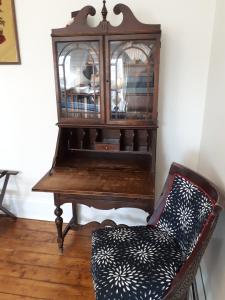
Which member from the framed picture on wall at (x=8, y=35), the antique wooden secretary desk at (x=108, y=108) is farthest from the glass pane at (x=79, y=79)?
the framed picture on wall at (x=8, y=35)

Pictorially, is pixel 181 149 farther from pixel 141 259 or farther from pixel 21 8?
pixel 21 8

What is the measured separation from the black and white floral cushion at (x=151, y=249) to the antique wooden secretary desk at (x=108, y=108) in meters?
0.19

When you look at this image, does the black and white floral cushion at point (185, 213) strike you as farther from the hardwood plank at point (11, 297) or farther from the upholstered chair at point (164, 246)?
the hardwood plank at point (11, 297)

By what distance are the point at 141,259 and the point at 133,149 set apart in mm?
863

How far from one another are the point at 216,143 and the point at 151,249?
71 cm

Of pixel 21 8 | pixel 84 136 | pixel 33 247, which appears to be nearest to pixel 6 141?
pixel 84 136

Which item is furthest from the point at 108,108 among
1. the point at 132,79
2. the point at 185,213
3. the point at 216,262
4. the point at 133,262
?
the point at 216,262

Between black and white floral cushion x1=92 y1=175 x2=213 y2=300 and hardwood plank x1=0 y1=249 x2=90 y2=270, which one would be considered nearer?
black and white floral cushion x1=92 y1=175 x2=213 y2=300

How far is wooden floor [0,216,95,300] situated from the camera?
63.0 inches

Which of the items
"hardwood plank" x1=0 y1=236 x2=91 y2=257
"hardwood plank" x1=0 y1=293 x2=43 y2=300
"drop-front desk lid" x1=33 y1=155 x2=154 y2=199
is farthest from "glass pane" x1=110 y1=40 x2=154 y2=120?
"hardwood plank" x1=0 y1=293 x2=43 y2=300

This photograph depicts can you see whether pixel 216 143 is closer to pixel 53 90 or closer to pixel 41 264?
pixel 53 90

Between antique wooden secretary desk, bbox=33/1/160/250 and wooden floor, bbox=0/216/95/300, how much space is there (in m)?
0.17

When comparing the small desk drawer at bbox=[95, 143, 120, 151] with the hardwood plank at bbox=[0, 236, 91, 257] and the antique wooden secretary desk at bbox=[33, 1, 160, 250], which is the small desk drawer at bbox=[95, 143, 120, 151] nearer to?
the antique wooden secretary desk at bbox=[33, 1, 160, 250]

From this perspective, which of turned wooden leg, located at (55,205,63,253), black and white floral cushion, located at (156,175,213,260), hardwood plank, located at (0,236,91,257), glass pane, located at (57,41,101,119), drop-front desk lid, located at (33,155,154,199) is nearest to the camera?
black and white floral cushion, located at (156,175,213,260)
